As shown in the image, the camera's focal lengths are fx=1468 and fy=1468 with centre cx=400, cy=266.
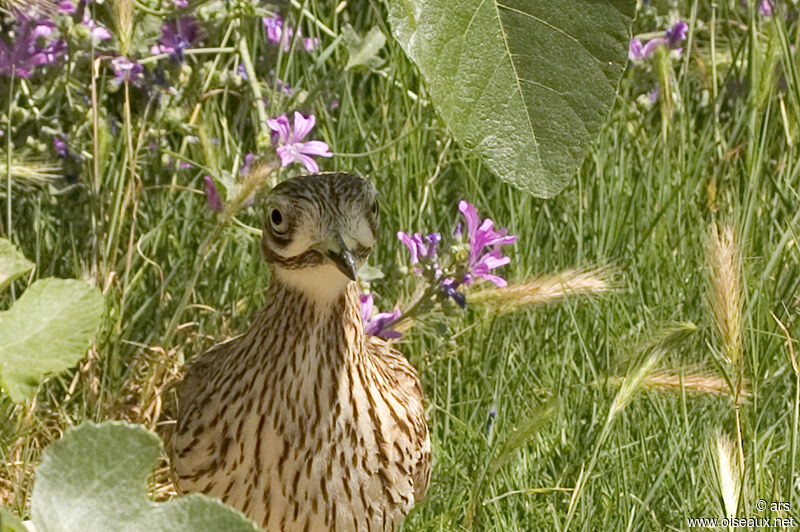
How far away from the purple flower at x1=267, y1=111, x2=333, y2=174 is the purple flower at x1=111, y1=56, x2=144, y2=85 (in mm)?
359

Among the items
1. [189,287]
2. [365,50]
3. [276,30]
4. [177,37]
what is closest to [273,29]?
[276,30]

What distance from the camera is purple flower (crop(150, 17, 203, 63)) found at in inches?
142

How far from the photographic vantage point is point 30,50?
11.3 feet

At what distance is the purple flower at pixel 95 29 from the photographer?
11.2 feet

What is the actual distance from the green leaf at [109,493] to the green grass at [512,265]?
6.01ft

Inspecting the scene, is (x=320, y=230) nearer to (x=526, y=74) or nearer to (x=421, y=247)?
(x=421, y=247)

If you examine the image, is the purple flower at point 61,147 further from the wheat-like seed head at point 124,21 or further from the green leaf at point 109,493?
the green leaf at point 109,493

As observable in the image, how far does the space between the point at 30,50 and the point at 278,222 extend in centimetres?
104

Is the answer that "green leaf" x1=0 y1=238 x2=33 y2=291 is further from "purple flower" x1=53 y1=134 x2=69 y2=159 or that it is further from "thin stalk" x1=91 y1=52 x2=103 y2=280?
"purple flower" x1=53 y1=134 x2=69 y2=159

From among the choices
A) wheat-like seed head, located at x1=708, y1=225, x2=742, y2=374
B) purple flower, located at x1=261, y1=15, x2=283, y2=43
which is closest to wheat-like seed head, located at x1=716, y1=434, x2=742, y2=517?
wheat-like seed head, located at x1=708, y1=225, x2=742, y2=374

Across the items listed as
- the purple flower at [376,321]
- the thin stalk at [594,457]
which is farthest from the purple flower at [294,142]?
the thin stalk at [594,457]

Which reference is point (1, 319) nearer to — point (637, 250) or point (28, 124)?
point (28, 124)

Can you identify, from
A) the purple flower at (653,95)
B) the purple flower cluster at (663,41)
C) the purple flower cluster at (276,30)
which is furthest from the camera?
the purple flower at (653,95)

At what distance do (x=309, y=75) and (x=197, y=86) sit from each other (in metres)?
0.58
